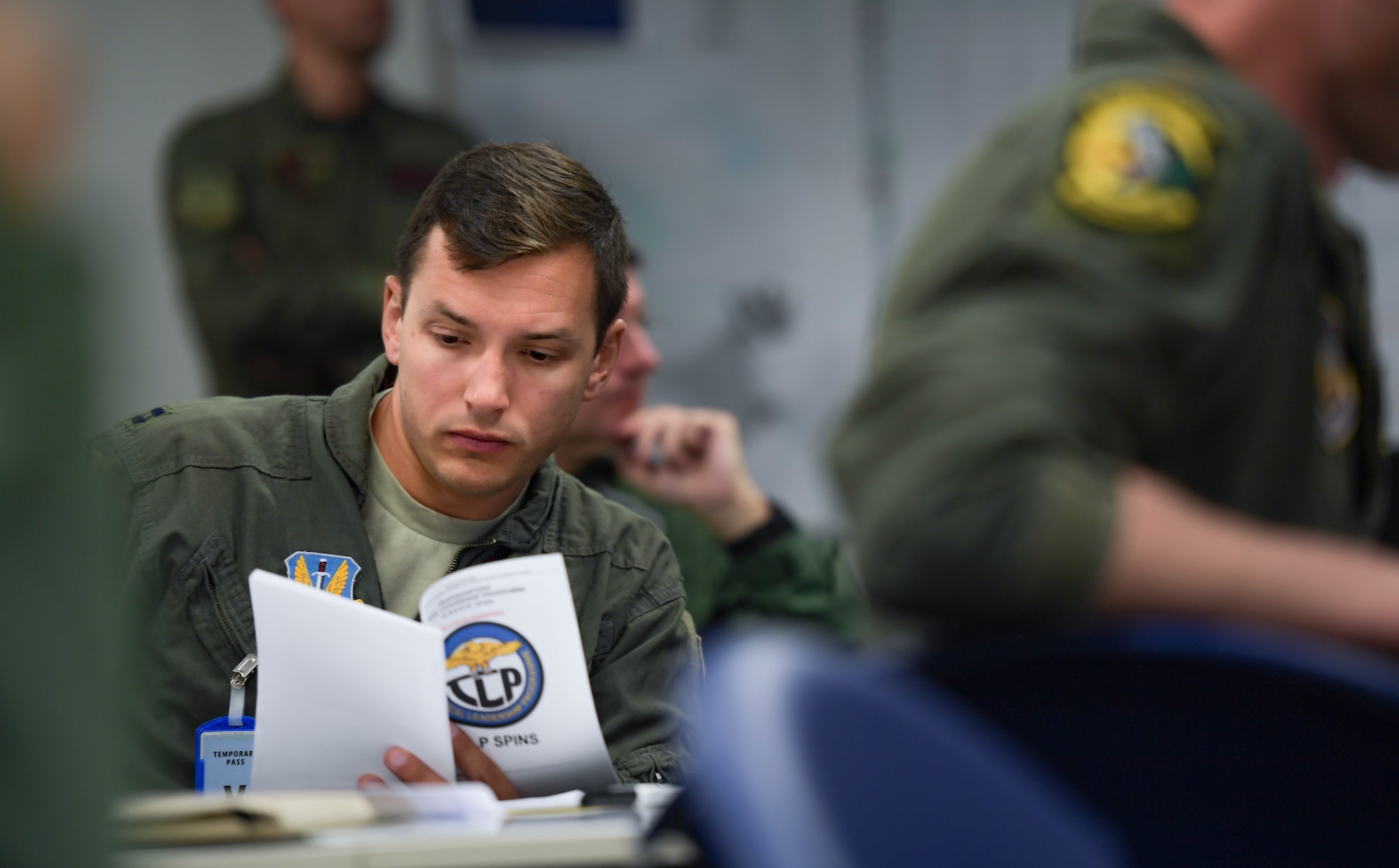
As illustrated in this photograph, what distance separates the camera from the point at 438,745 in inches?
48.3

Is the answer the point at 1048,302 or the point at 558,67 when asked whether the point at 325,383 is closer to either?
the point at 558,67

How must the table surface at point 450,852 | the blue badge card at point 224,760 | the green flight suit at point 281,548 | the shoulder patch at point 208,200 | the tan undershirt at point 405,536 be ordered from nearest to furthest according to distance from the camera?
the table surface at point 450,852
the blue badge card at point 224,760
the green flight suit at point 281,548
the tan undershirt at point 405,536
the shoulder patch at point 208,200

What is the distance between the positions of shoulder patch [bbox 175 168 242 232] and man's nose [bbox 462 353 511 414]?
1636mm

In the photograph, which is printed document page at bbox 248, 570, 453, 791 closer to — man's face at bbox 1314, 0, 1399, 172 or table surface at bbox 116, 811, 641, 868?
table surface at bbox 116, 811, 641, 868

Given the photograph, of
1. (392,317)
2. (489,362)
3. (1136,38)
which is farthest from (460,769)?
(1136,38)

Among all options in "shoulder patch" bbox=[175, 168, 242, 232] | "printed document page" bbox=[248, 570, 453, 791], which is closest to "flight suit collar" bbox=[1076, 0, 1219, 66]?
"printed document page" bbox=[248, 570, 453, 791]

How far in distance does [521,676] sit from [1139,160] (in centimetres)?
87

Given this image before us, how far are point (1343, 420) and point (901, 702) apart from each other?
495 millimetres

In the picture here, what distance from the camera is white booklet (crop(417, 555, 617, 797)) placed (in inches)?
53.7

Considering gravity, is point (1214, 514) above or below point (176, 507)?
above

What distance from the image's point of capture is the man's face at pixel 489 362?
1.49 m

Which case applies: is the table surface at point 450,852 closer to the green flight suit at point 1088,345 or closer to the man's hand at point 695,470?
the green flight suit at point 1088,345

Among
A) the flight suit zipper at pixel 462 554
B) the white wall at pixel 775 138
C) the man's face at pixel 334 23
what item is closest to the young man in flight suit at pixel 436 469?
the flight suit zipper at pixel 462 554

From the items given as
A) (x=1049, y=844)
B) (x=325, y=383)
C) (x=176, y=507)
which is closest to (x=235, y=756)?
(x=176, y=507)
